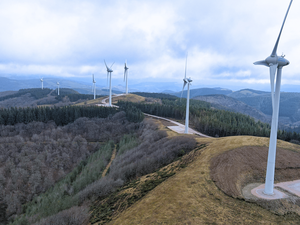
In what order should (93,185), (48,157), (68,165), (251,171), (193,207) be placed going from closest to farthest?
(193,207)
(251,171)
(93,185)
(48,157)
(68,165)

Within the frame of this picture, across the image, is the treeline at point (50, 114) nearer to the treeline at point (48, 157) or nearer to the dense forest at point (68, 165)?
the treeline at point (48, 157)

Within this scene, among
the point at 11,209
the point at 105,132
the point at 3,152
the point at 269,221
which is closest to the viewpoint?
the point at 269,221

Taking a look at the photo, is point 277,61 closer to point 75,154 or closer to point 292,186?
point 292,186

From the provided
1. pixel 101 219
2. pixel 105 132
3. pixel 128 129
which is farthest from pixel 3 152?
pixel 101 219

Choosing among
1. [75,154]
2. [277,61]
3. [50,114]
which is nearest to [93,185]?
[277,61]

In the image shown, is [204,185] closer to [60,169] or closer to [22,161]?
[60,169]

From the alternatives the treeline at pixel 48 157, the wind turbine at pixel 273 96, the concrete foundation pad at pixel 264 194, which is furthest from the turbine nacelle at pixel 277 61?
the treeline at pixel 48 157
